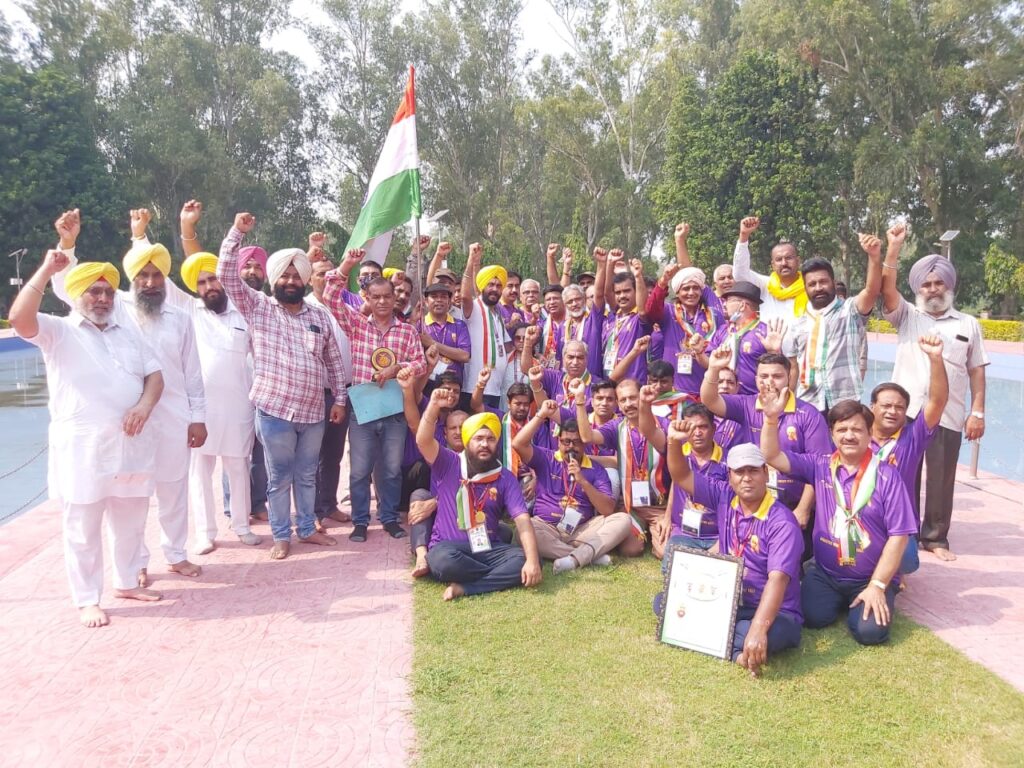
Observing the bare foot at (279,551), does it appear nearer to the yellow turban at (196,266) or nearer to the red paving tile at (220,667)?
the red paving tile at (220,667)

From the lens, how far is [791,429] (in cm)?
486

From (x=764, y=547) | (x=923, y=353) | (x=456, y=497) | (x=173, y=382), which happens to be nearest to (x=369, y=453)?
(x=456, y=497)

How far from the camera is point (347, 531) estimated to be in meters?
6.09

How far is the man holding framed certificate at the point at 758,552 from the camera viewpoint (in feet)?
12.0

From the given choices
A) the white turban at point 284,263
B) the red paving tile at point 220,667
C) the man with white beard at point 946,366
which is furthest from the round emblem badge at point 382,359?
the man with white beard at point 946,366

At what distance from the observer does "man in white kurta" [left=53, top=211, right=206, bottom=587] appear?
15.5ft

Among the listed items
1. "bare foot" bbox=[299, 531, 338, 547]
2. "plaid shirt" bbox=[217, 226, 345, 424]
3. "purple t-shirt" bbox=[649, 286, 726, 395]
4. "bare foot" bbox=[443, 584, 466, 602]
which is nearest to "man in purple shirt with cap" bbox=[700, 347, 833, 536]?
"purple t-shirt" bbox=[649, 286, 726, 395]

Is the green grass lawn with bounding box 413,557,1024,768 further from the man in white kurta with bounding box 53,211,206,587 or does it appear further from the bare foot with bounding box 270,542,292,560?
the man in white kurta with bounding box 53,211,206,587

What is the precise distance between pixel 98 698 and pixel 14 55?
40025mm

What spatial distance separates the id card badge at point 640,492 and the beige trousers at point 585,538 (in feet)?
0.49

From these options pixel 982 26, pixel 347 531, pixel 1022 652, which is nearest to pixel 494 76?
pixel 982 26

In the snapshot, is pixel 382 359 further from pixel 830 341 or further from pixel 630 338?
pixel 830 341

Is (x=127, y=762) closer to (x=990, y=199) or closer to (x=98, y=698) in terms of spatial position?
(x=98, y=698)

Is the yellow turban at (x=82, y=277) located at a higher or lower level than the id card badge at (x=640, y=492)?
higher
